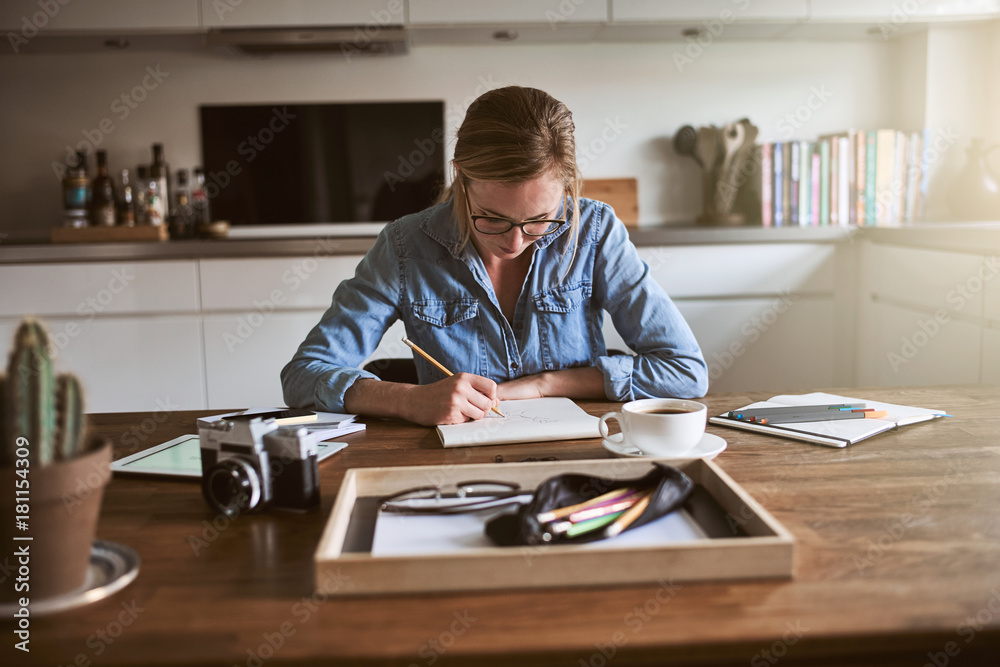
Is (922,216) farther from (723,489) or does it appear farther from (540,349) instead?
(723,489)

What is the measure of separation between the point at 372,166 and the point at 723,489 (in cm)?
283

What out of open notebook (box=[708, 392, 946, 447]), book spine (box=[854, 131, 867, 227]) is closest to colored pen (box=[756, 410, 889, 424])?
open notebook (box=[708, 392, 946, 447])

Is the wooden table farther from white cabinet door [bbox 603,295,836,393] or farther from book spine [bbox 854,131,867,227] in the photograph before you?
book spine [bbox 854,131,867,227]

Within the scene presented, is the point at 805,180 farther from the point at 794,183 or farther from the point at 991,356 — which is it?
the point at 991,356

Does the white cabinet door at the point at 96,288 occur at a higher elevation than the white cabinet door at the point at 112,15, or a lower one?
lower

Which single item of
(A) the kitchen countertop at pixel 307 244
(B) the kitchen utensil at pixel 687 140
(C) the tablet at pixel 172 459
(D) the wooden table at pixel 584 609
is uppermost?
(B) the kitchen utensil at pixel 687 140

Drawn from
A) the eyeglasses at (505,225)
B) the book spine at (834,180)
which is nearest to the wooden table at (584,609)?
the eyeglasses at (505,225)

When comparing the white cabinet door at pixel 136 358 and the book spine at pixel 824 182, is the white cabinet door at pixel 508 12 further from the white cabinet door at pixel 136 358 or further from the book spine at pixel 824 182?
the white cabinet door at pixel 136 358

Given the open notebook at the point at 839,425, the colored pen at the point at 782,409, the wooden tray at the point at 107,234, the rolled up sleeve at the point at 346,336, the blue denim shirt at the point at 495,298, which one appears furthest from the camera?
the wooden tray at the point at 107,234

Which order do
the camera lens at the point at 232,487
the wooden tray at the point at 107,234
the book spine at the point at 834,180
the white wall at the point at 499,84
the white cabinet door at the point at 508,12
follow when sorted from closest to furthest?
1. the camera lens at the point at 232,487
2. the white cabinet door at the point at 508,12
3. the wooden tray at the point at 107,234
4. the book spine at the point at 834,180
5. the white wall at the point at 499,84

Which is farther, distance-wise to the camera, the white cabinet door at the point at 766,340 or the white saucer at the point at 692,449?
the white cabinet door at the point at 766,340

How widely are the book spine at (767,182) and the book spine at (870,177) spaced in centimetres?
37

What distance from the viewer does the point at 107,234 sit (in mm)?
3102

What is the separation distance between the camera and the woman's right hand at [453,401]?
1193 millimetres
